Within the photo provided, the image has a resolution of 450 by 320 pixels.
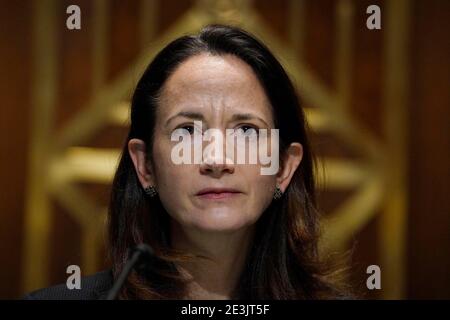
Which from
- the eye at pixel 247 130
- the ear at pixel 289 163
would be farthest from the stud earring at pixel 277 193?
the eye at pixel 247 130

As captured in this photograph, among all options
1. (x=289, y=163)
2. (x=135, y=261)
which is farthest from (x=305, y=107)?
(x=135, y=261)

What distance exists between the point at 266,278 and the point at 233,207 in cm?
18

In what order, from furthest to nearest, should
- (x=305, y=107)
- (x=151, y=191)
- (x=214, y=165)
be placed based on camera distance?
(x=305, y=107) < (x=151, y=191) < (x=214, y=165)

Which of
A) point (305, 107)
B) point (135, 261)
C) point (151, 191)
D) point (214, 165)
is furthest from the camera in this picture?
point (305, 107)

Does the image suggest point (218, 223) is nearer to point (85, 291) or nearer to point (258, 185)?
point (258, 185)

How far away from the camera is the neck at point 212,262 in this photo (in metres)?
1.10

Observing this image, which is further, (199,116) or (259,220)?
(259,220)

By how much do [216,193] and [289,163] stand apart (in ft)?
0.62

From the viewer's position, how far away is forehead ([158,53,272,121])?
104 cm

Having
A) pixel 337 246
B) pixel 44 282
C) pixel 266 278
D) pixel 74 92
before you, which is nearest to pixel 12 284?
pixel 44 282

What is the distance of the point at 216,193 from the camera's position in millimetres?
1013

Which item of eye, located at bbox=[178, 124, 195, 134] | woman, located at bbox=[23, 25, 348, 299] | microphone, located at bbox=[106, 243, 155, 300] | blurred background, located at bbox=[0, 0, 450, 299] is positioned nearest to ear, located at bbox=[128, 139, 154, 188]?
woman, located at bbox=[23, 25, 348, 299]

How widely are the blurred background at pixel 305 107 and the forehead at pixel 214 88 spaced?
775mm

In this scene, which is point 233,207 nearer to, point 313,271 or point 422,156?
point 313,271
